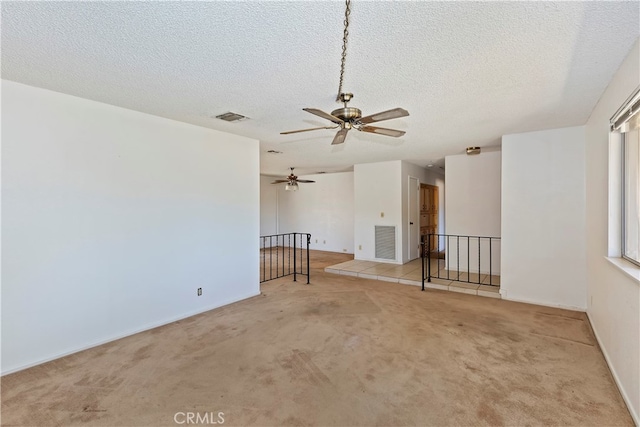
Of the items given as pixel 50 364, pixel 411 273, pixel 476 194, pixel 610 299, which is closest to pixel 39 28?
pixel 50 364

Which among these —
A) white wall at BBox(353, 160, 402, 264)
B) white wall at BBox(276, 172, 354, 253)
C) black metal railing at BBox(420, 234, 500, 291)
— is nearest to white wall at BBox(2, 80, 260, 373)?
white wall at BBox(353, 160, 402, 264)

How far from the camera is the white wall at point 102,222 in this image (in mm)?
2598

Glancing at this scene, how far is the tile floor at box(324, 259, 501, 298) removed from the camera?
480 cm

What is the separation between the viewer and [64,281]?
9.31ft

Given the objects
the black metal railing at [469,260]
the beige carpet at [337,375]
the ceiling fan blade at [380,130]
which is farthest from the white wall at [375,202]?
the ceiling fan blade at [380,130]

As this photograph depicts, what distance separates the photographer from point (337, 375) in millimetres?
2490

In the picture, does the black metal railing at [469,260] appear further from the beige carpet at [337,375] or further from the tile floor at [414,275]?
the beige carpet at [337,375]

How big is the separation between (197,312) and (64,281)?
60.2 inches

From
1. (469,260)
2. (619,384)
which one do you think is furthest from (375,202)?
(619,384)

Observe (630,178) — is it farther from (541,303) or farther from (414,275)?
(414,275)

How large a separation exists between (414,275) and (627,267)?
360cm

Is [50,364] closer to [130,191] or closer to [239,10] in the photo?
[130,191]

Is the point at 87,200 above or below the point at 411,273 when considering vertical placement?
above

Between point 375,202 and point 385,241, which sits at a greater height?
point 375,202
